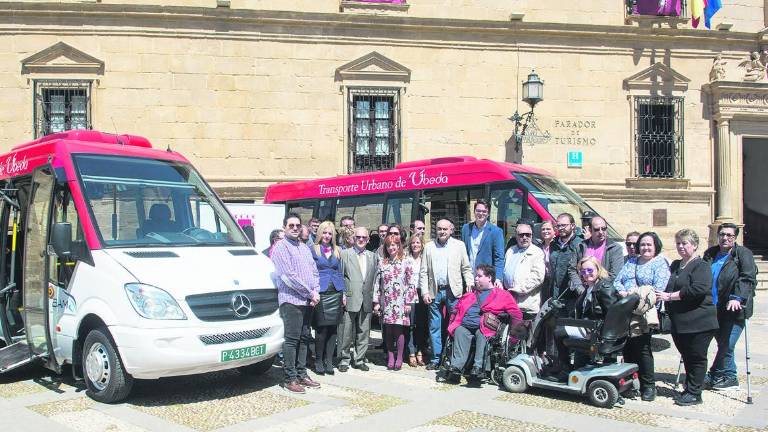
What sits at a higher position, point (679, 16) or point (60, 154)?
point (679, 16)

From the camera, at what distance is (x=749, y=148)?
2095 centimetres

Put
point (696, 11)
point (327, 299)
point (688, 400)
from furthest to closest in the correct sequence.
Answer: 1. point (696, 11)
2. point (327, 299)
3. point (688, 400)

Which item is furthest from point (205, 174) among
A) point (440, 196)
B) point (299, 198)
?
point (440, 196)

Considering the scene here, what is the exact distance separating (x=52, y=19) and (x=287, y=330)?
40.8 ft

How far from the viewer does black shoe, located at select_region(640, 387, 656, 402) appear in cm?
685

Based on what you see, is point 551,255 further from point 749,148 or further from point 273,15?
point 749,148

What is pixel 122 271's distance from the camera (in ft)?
20.9

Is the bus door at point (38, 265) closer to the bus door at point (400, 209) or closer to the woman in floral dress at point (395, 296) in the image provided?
the woman in floral dress at point (395, 296)

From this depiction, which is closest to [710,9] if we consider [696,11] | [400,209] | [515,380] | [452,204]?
[696,11]

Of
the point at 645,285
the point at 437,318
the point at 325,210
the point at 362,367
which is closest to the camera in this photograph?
the point at 645,285

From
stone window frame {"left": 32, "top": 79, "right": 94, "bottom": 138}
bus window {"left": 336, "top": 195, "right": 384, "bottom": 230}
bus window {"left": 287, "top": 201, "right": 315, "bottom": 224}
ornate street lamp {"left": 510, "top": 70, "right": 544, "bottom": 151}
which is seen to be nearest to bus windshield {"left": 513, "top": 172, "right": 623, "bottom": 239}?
bus window {"left": 336, "top": 195, "right": 384, "bottom": 230}

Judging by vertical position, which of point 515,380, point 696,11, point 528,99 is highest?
point 696,11

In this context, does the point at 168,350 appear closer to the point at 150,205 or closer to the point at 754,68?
the point at 150,205

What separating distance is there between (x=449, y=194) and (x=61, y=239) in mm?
6205
